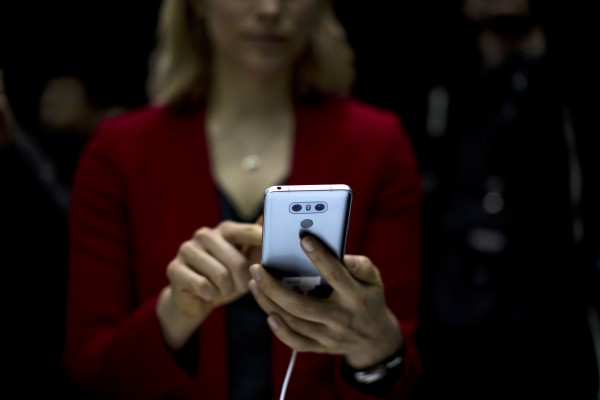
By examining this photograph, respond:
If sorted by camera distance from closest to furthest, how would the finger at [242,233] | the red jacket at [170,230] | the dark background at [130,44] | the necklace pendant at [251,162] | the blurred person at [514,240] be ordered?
the finger at [242,233] → the red jacket at [170,230] → the necklace pendant at [251,162] → the blurred person at [514,240] → the dark background at [130,44]

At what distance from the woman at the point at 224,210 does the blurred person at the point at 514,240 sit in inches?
21.8

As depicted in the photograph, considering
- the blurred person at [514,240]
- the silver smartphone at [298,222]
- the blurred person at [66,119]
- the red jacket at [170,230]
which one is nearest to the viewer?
the silver smartphone at [298,222]

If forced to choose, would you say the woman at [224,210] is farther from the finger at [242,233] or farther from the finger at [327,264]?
the finger at [327,264]

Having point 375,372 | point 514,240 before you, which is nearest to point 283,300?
point 375,372

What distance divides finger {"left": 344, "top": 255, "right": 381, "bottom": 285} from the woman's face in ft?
1.45

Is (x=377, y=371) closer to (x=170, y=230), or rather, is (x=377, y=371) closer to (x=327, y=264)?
(x=327, y=264)

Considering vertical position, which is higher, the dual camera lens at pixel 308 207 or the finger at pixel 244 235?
the dual camera lens at pixel 308 207

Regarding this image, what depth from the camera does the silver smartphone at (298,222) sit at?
723mm

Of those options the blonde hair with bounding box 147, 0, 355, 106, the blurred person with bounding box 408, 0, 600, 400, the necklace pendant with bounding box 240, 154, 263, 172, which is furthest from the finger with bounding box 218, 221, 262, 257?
the blurred person with bounding box 408, 0, 600, 400

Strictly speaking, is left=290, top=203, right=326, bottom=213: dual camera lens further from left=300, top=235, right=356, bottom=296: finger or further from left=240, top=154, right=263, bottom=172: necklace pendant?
left=240, top=154, right=263, bottom=172: necklace pendant

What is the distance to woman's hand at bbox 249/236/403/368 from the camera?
76cm

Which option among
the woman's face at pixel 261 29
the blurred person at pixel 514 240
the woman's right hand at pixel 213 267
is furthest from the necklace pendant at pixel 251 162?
the blurred person at pixel 514 240

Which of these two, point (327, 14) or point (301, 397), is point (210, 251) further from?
point (327, 14)

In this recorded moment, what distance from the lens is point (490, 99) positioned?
5.92 feet
